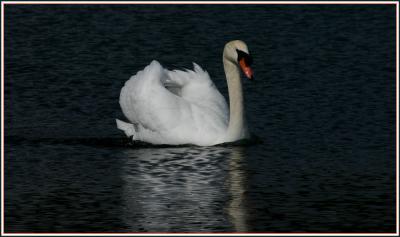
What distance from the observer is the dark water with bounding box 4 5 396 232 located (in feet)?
43.8

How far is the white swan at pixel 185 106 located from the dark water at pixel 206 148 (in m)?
0.23

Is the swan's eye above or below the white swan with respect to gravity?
above

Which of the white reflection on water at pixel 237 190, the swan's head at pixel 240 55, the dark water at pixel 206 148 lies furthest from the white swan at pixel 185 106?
the white reflection on water at pixel 237 190

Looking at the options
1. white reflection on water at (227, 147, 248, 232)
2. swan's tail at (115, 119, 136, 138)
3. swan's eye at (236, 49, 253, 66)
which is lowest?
white reflection on water at (227, 147, 248, 232)

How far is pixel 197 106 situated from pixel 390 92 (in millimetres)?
3809

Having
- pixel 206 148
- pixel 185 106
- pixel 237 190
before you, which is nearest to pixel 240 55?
pixel 185 106

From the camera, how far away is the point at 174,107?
16844 mm

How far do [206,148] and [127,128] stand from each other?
132cm

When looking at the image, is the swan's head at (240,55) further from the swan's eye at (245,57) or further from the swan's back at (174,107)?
the swan's back at (174,107)

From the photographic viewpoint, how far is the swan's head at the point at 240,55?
1633cm

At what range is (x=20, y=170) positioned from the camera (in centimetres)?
1523

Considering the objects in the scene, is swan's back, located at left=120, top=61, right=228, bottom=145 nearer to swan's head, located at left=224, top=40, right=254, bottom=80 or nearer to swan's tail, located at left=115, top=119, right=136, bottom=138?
swan's tail, located at left=115, top=119, right=136, bottom=138

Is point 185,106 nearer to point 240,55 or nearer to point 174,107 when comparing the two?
point 174,107

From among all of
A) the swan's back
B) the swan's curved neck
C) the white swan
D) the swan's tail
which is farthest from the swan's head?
the swan's tail
